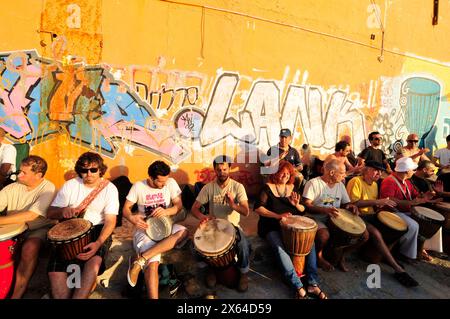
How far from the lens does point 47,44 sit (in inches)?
188

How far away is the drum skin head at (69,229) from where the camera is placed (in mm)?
2785

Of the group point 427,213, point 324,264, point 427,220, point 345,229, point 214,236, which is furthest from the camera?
point 427,213

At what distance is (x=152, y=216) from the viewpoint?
11.0 feet

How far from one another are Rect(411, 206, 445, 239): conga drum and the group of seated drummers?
15 millimetres

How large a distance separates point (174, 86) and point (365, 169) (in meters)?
3.86

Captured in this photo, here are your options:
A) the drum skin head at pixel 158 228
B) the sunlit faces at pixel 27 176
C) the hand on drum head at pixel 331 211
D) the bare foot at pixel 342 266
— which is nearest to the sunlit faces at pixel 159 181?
the drum skin head at pixel 158 228

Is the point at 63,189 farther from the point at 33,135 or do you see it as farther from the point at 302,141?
the point at 302,141

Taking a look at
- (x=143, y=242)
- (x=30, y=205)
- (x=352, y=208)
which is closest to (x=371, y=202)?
(x=352, y=208)

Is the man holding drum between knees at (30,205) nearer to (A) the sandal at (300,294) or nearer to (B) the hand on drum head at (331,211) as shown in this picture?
(A) the sandal at (300,294)

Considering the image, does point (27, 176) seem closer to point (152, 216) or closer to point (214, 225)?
point (152, 216)

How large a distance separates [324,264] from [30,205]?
3.94 m

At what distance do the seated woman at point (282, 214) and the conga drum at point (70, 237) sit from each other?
2.11 m

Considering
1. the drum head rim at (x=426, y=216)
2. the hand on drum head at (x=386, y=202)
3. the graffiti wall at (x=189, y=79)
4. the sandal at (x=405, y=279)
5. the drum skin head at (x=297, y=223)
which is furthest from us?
the graffiti wall at (x=189, y=79)

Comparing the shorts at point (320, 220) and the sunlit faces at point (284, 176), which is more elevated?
the sunlit faces at point (284, 176)
